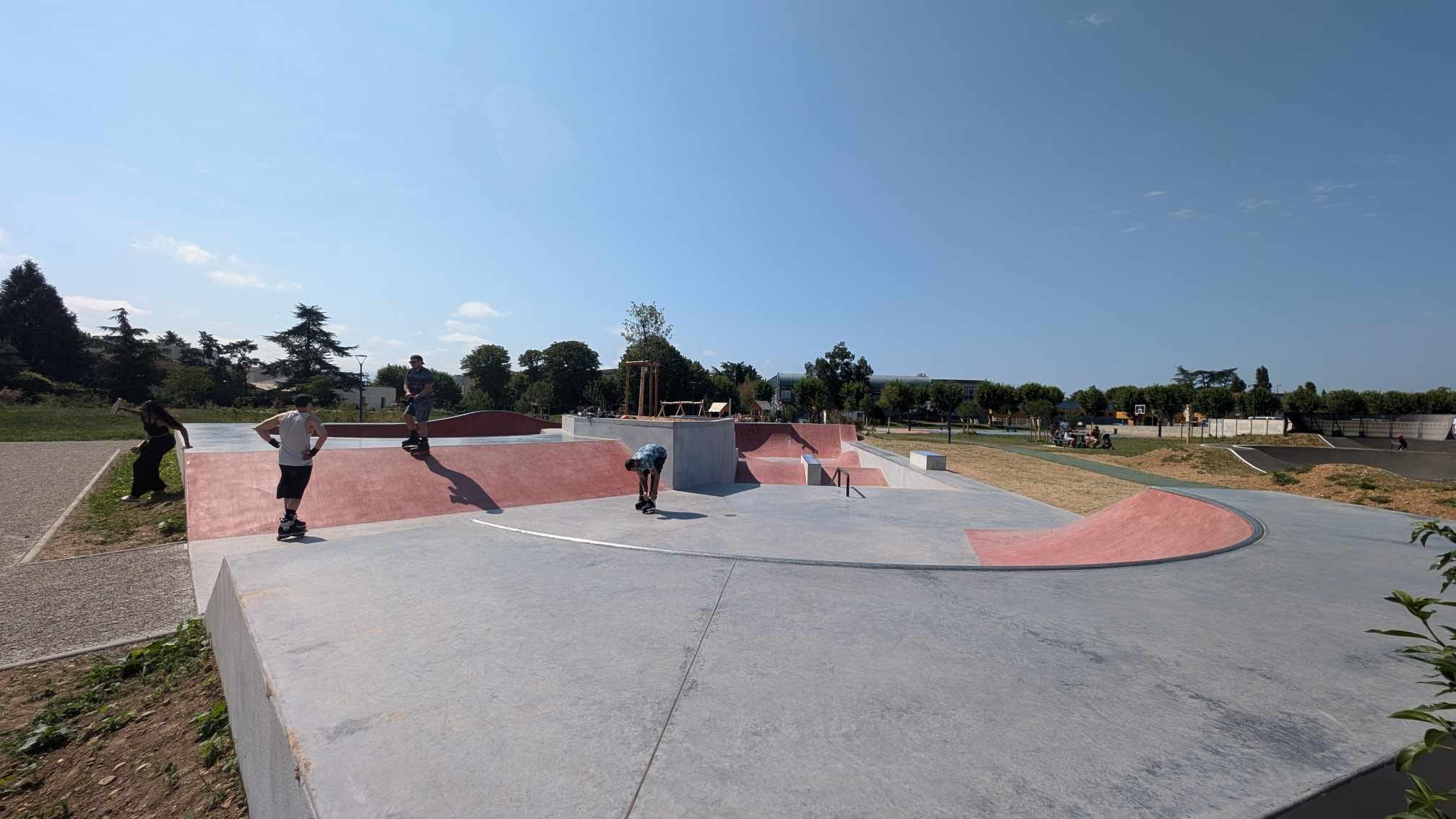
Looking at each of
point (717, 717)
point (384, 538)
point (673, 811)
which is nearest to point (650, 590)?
point (717, 717)

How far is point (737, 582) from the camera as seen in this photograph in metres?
4.03

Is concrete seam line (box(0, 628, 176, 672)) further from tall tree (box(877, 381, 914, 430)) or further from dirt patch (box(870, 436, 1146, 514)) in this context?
tall tree (box(877, 381, 914, 430))

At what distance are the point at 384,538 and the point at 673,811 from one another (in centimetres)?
503

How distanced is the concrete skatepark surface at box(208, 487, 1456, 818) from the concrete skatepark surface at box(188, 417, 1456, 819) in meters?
0.01

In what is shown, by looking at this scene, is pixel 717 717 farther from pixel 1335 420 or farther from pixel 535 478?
pixel 1335 420

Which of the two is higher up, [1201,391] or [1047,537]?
[1201,391]

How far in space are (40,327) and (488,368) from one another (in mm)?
36009

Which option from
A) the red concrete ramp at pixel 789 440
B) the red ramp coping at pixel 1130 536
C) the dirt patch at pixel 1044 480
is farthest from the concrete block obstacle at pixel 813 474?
the red concrete ramp at pixel 789 440

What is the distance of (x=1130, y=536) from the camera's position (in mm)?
6895

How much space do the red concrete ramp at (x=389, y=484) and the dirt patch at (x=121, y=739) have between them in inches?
116

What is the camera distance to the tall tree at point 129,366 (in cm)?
3956

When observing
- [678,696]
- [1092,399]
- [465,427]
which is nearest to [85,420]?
[465,427]

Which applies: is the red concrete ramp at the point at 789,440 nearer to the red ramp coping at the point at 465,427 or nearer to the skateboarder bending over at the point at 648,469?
the red ramp coping at the point at 465,427

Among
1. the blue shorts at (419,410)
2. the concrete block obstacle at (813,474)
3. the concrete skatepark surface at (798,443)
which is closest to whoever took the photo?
the blue shorts at (419,410)
